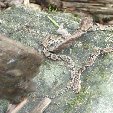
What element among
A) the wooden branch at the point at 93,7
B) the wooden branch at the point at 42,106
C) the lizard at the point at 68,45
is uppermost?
the lizard at the point at 68,45

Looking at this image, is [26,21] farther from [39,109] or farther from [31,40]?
[39,109]

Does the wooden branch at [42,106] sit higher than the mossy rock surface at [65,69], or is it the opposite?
the mossy rock surface at [65,69]

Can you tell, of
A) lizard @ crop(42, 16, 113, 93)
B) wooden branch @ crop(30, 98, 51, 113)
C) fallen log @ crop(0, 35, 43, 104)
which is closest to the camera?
fallen log @ crop(0, 35, 43, 104)

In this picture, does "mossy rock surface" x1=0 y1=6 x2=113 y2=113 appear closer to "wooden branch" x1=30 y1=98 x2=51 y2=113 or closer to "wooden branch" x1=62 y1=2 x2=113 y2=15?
"wooden branch" x1=30 y1=98 x2=51 y2=113

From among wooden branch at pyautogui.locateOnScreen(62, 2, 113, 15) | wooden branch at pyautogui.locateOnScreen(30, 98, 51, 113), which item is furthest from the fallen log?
wooden branch at pyautogui.locateOnScreen(62, 2, 113, 15)

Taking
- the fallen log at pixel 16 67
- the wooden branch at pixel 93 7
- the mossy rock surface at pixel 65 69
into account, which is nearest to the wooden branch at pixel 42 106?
the mossy rock surface at pixel 65 69

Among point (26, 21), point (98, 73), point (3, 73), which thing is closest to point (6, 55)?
point (3, 73)

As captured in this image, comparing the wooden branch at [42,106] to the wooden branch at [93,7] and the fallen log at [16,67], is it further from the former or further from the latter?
the wooden branch at [93,7]
